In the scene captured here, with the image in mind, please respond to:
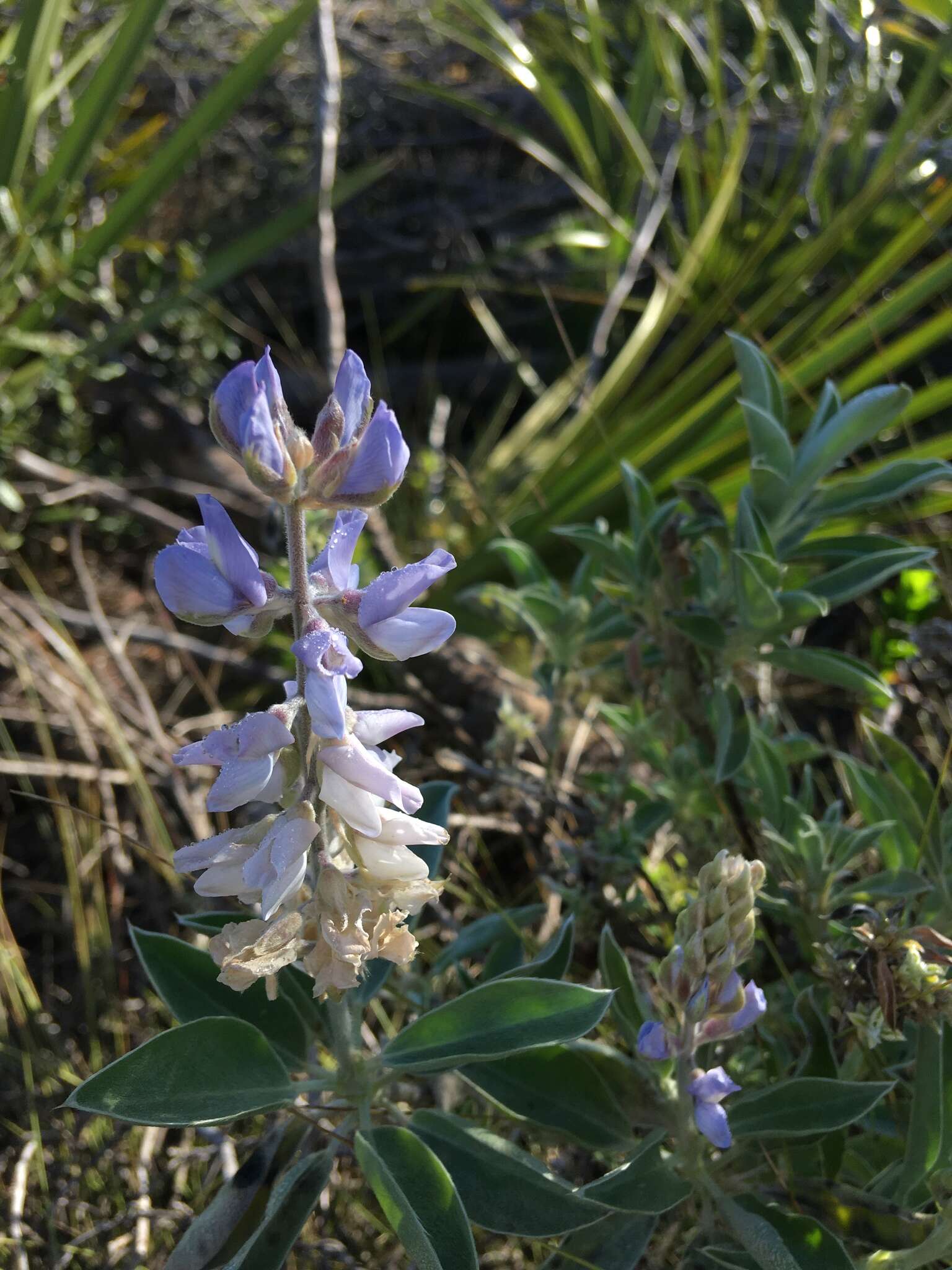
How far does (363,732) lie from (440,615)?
0.37 feet

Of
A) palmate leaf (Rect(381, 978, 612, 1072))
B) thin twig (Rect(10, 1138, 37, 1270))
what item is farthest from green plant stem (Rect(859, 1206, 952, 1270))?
thin twig (Rect(10, 1138, 37, 1270))

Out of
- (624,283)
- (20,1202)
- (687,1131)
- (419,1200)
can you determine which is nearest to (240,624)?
(419,1200)

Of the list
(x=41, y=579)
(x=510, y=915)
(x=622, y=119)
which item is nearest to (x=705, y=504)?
(x=510, y=915)

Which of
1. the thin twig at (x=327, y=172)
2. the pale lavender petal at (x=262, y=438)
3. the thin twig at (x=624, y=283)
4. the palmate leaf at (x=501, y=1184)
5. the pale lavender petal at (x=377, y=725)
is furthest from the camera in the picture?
the thin twig at (x=624, y=283)

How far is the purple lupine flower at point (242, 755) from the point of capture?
0.69 m

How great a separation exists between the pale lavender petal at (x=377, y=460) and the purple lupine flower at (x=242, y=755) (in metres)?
0.17

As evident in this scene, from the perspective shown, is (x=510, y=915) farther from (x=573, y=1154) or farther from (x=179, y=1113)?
(x=179, y=1113)

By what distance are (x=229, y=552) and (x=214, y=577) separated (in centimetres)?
2

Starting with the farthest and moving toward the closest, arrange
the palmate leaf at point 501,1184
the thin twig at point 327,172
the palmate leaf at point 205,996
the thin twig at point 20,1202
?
the thin twig at point 327,172 → the thin twig at point 20,1202 → the palmate leaf at point 205,996 → the palmate leaf at point 501,1184

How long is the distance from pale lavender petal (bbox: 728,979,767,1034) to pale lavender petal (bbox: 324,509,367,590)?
1.68 feet

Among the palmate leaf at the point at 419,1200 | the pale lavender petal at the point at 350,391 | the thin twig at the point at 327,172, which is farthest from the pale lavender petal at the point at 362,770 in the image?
the thin twig at the point at 327,172

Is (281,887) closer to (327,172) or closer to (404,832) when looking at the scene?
(404,832)

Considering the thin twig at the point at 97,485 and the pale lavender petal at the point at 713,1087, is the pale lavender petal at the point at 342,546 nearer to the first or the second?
the pale lavender petal at the point at 713,1087

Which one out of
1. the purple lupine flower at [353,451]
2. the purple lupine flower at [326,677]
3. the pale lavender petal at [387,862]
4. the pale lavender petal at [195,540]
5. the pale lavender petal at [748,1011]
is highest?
the purple lupine flower at [353,451]
